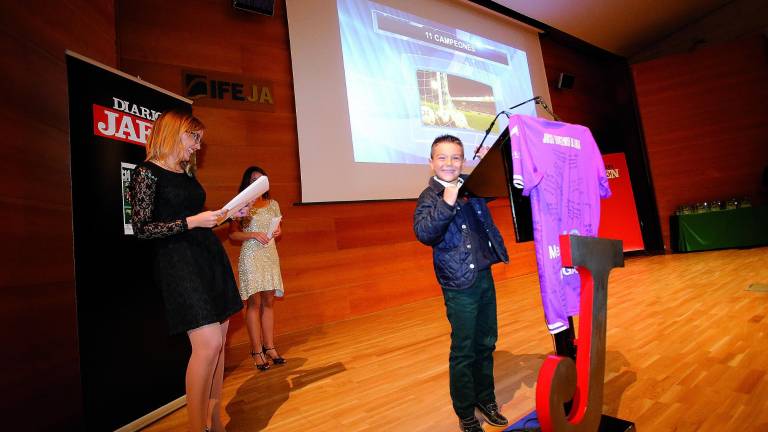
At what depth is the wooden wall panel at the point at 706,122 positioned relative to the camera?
6.19 meters

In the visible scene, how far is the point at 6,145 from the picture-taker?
1.46 m

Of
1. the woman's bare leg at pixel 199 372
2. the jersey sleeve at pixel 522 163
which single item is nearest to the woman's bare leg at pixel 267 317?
the woman's bare leg at pixel 199 372

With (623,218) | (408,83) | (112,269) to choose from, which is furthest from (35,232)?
(623,218)

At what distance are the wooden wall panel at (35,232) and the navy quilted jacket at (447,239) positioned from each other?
155cm

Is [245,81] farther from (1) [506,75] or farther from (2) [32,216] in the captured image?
(1) [506,75]

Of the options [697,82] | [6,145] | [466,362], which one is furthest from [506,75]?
[6,145]

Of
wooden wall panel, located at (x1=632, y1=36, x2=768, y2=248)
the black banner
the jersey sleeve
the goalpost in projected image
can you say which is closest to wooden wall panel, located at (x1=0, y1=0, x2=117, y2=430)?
the black banner

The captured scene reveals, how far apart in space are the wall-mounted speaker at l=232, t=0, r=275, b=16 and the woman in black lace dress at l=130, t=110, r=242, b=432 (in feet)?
9.12

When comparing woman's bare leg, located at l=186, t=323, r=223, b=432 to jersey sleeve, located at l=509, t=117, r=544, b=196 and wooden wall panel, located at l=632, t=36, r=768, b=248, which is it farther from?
wooden wall panel, located at l=632, t=36, r=768, b=248

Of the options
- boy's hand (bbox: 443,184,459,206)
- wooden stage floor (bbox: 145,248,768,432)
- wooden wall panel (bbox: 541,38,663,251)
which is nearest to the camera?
boy's hand (bbox: 443,184,459,206)

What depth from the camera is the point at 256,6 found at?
3.61 meters

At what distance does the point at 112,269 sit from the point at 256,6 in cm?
294

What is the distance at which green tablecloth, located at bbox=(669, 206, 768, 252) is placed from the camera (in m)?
5.56

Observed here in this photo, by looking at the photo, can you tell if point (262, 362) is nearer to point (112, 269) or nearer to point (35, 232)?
point (112, 269)
